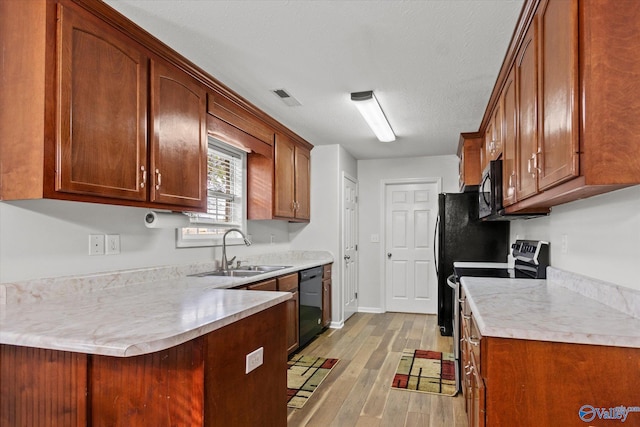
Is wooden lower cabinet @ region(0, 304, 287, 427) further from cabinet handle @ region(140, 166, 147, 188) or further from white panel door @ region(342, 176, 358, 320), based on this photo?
white panel door @ region(342, 176, 358, 320)

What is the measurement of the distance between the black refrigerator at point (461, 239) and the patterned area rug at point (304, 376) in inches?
59.0

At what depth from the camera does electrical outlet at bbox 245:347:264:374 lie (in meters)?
1.69

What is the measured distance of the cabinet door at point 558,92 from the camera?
52.3 inches

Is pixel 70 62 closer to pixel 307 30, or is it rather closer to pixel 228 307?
pixel 307 30

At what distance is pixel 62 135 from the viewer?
5.59 feet

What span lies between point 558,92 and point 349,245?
3.93m

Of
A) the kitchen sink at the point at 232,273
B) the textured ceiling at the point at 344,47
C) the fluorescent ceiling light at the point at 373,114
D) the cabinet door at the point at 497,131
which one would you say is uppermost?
the textured ceiling at the point at 344,47

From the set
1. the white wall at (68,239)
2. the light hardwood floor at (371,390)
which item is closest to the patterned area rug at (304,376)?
the light hardwood floor at (371,390)

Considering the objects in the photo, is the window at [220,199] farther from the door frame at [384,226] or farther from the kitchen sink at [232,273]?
the door frame at [384,226]

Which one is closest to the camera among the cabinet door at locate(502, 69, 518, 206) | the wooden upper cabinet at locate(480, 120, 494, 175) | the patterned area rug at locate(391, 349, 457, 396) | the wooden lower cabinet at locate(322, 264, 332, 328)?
the cabinet door at locate(502, 69, 518, 206)

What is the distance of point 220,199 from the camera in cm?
365

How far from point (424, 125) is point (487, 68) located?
137 centimetres

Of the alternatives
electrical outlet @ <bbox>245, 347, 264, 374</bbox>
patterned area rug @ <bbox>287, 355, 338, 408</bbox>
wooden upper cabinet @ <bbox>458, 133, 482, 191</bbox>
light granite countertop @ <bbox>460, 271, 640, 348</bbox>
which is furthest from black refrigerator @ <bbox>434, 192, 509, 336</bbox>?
electrical outlet @ <bbox>245, 347, 264, 374</bbox>

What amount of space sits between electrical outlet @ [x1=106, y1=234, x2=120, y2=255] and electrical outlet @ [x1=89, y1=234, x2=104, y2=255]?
40mm
